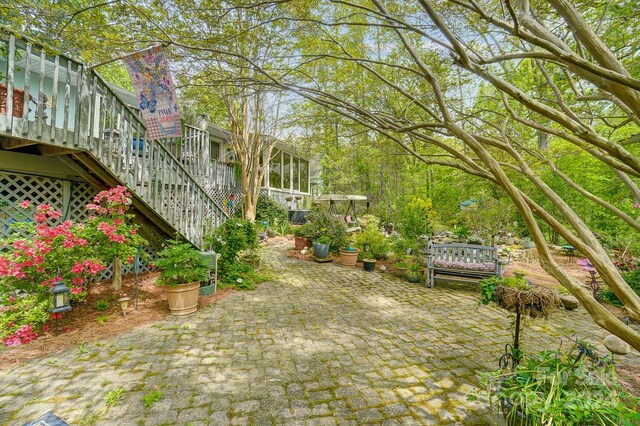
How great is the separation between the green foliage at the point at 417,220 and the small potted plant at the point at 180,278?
5.59 metres

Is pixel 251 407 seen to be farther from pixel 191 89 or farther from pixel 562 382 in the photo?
pixel 191 89

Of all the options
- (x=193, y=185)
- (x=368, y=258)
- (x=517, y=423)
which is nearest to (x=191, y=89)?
(x=193, y=185)

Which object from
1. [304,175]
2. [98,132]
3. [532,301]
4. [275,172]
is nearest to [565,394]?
[532,301]

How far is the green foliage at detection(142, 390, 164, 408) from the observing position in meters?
2.45

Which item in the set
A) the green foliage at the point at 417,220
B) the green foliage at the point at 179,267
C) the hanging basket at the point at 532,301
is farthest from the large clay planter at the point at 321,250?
the hanging basket at the point at 532,301

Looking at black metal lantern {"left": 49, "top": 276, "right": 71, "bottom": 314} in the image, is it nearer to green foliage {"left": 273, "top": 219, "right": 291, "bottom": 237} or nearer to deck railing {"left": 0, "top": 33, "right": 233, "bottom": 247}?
deck railing {"left": 0, "top": 33, "right": 233, "bottom": 247}

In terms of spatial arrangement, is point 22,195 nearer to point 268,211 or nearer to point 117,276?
point 117,276

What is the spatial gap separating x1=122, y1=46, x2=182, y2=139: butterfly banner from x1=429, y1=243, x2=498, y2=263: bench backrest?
580cm

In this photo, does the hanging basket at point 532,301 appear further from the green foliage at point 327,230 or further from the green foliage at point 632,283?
the green foliage at point 327,230

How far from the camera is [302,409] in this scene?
8.01 ft

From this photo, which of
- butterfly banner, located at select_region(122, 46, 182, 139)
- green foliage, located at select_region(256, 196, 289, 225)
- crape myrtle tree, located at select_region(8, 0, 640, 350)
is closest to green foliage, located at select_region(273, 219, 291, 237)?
green foliage, located at select_region(256, 196, 289, 225)

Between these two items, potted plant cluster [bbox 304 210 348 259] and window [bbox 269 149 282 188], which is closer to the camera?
potted plant cluster [bbox 304 210 348 259]

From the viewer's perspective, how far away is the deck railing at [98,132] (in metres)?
3.48

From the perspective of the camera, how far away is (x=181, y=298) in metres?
4.37
